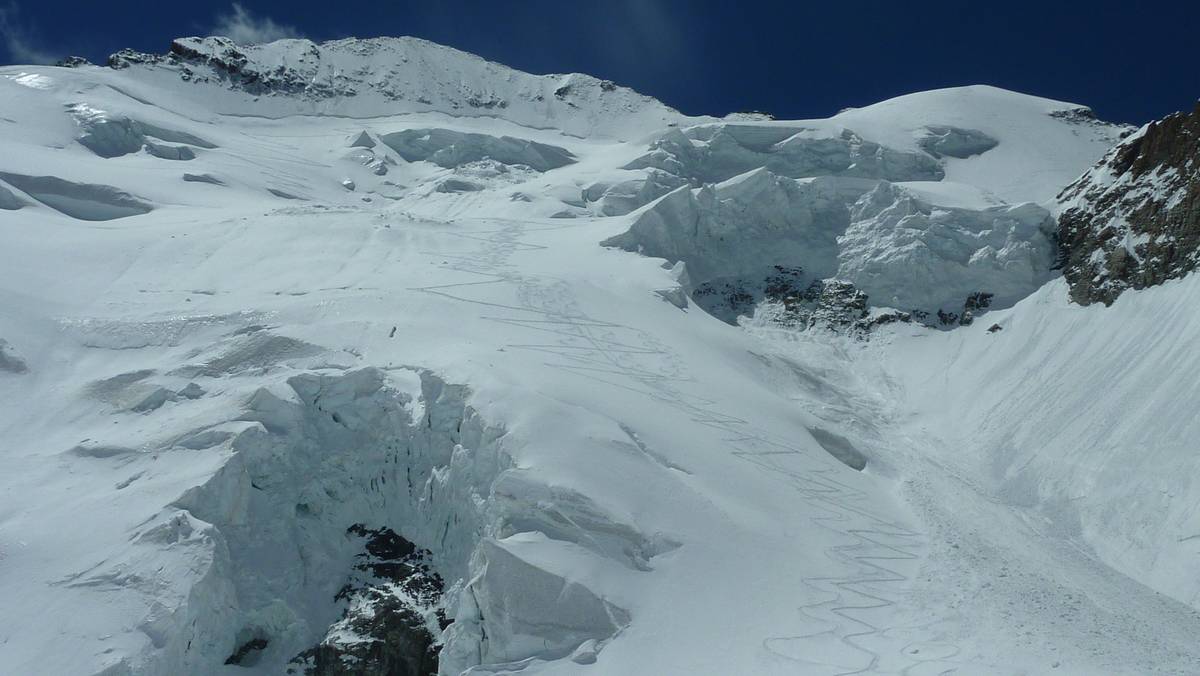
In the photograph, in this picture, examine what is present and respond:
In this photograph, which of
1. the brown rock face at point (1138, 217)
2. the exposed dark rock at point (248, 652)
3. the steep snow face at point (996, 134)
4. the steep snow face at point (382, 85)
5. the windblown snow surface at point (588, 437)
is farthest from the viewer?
the steep snow face at point (382, 85)

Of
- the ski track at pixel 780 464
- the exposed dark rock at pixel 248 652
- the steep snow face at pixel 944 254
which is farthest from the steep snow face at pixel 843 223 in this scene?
the exposed dark rock at pixel 248 652

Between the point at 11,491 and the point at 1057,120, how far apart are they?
70113 mm

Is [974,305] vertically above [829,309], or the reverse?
[974,305]

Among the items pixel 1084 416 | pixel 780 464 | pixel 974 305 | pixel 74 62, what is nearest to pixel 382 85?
pixel 74 62

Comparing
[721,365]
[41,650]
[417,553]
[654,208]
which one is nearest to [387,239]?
[654,208]

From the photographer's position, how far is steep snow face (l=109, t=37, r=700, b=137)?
78.6 m

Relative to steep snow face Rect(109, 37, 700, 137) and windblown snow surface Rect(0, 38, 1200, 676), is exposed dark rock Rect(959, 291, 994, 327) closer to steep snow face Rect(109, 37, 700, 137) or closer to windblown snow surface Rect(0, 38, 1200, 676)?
windblown snow surface Rect(0, 38, 1200, 676)

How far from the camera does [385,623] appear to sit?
17.2m

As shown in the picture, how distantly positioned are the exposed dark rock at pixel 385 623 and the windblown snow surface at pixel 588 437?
1.10ft

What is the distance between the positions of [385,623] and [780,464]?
10025 mm

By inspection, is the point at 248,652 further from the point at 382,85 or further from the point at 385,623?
the point at 382,85

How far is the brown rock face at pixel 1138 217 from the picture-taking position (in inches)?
1122

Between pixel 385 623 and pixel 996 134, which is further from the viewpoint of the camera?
pixel 996 134

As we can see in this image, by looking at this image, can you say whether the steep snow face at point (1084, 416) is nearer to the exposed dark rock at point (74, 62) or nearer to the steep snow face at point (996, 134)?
the steep snow face at point (996, 134)
